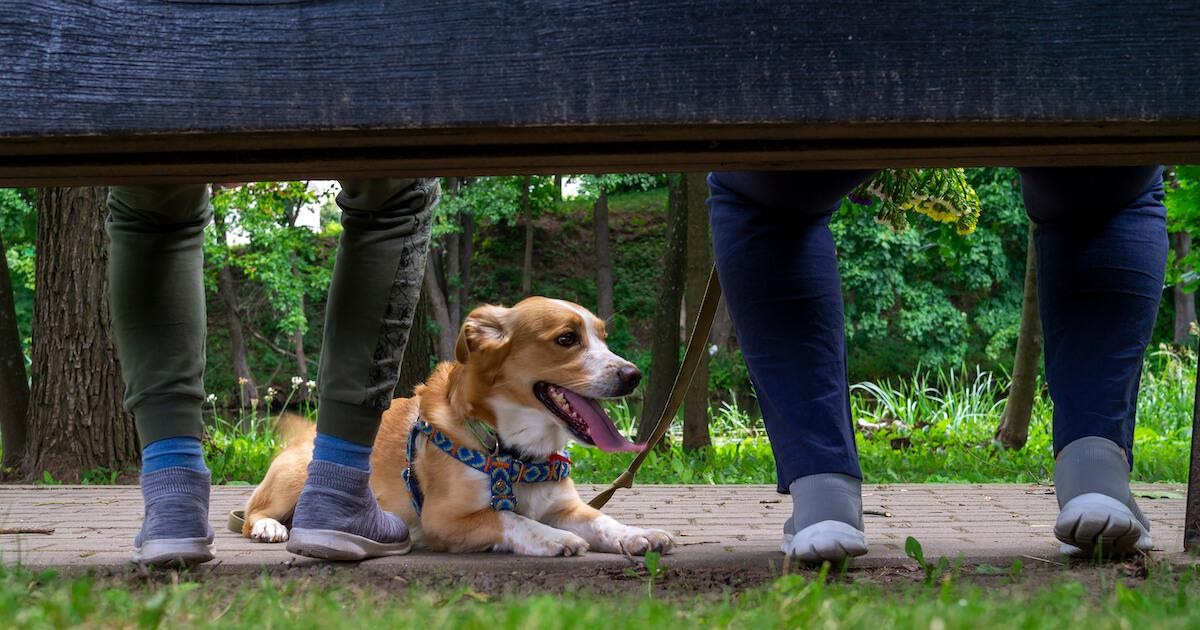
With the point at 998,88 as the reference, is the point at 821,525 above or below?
below

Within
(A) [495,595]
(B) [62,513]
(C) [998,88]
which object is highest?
(C) [998,88]

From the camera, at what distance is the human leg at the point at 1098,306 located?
9.11 feet

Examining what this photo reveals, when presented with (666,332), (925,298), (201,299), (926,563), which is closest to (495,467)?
(201,299)

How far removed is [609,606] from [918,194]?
198 centimetres

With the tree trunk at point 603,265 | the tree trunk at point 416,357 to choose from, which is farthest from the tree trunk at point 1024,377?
the tree trunk at point 603,265

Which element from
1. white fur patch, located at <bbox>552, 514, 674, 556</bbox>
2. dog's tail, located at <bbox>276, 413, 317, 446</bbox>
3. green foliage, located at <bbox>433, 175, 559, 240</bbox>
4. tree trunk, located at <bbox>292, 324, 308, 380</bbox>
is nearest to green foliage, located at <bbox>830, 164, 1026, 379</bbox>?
green foliage, located at <bbox>433, 175, 559, 240</bbox>

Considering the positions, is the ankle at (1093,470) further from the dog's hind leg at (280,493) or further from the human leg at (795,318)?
the dog's hind leg at (280,493)

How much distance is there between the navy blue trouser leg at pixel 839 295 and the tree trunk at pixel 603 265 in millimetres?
26161

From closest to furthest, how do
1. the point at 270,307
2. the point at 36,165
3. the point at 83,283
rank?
the point at 36,165 → the point at 83,283 → the point at 270,307

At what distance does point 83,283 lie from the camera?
20.9ft

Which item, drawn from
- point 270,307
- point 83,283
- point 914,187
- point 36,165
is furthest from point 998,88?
point 270,307

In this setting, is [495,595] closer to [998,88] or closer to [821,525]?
[821,525]

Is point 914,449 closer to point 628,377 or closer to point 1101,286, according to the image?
point 628,377

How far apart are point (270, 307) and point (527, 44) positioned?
30929 millimetres
